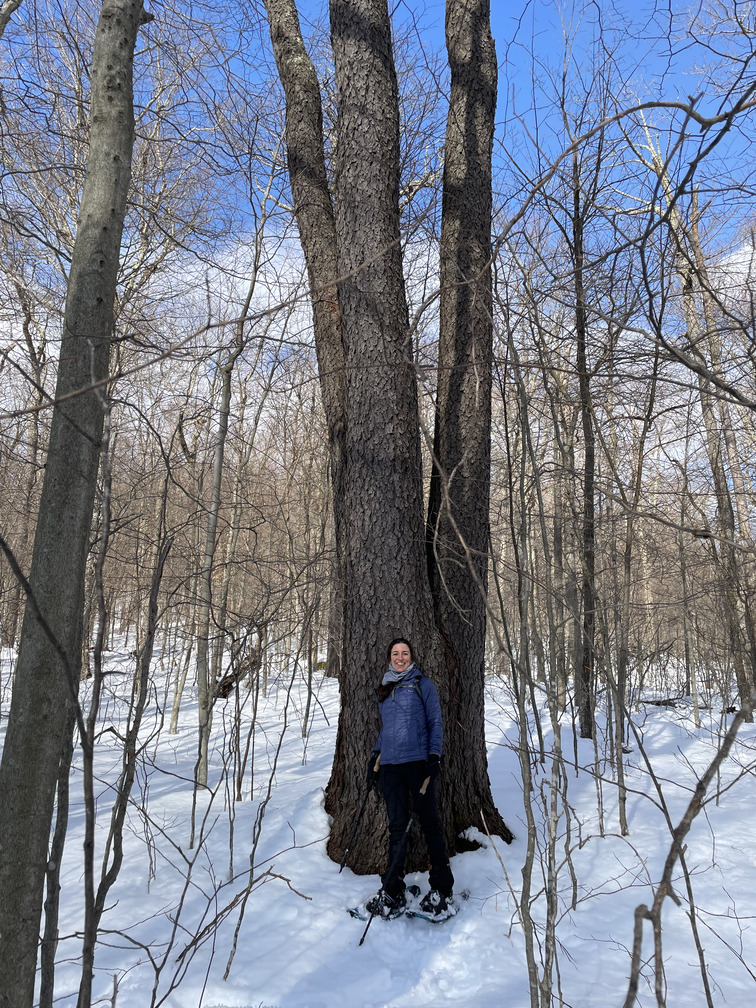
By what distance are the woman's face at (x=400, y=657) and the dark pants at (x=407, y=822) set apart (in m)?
0.57

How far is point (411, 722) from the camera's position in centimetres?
390

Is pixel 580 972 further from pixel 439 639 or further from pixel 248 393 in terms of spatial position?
pixel 248 393

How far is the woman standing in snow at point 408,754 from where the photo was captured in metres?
3.75

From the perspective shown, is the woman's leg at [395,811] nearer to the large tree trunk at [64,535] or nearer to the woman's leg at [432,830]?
the woman's leg at [432,830]

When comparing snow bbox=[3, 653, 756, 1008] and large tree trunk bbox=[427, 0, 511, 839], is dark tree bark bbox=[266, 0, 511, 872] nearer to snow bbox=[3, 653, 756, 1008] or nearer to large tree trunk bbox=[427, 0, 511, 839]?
large tree trunk bbox=[427, 0, 511, 839]

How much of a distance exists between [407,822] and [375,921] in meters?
0.54

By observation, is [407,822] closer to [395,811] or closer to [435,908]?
[395,811]

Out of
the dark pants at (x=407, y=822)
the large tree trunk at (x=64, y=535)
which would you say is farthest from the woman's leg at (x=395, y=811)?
the large tree trunk at (x=64, y=535)

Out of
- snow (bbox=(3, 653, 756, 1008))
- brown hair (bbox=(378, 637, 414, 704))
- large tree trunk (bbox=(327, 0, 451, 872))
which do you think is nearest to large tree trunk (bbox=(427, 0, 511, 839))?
large tree trunk (bbox=(327, 0, 451, 872))

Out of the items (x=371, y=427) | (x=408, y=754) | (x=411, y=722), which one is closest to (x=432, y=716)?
(x=411, y=722)

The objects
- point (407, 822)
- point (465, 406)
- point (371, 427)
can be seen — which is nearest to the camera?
point (407, 822)

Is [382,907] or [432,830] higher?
[432,830]

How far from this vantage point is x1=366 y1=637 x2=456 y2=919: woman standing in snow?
12.3 ft

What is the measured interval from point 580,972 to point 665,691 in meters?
14.7
